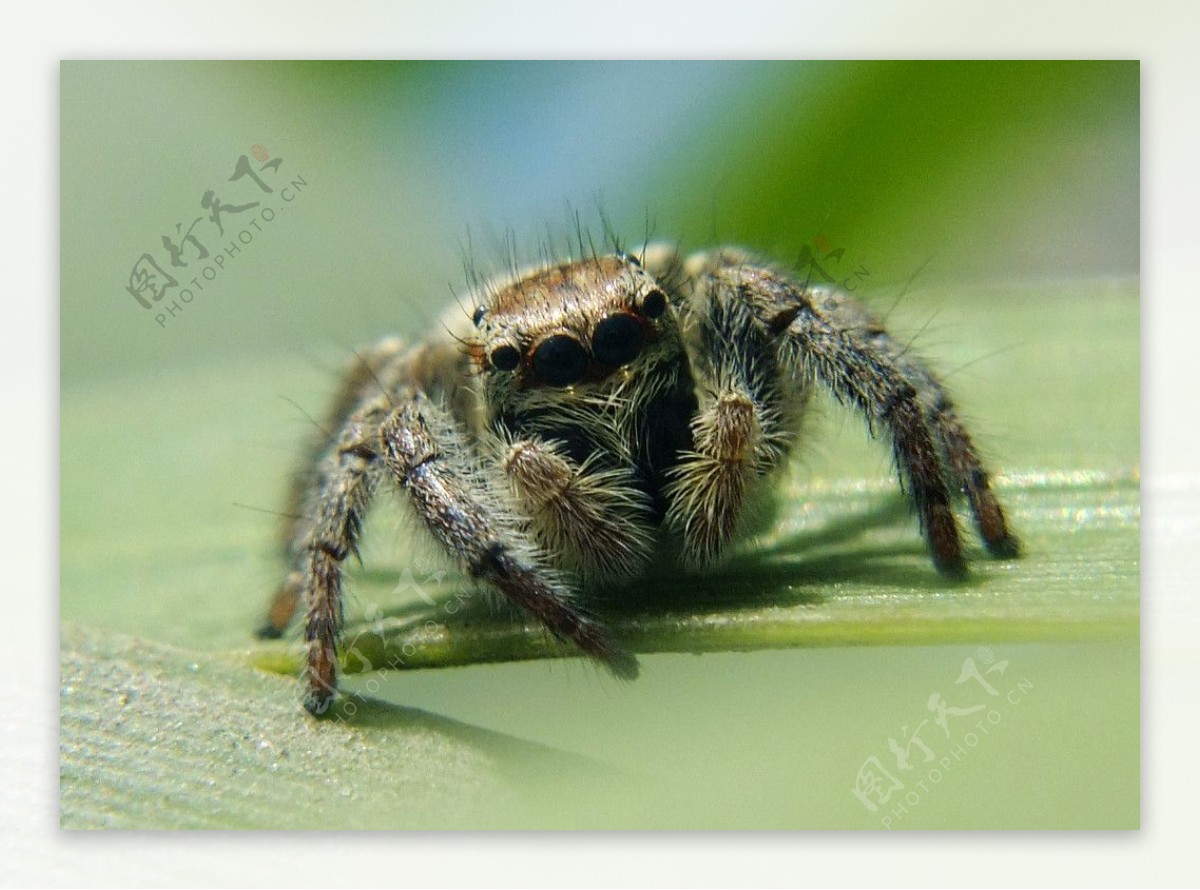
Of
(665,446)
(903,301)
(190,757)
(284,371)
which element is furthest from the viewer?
(284,371)

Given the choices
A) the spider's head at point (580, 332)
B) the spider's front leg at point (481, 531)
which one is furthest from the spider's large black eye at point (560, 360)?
the spider's front leg at point (481, 531)

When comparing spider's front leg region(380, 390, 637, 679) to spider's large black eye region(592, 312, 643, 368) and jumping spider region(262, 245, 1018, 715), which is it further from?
spider's large black eye region(592, 312, 643, 368)

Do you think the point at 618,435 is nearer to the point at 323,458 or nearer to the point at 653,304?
the point at 653,304


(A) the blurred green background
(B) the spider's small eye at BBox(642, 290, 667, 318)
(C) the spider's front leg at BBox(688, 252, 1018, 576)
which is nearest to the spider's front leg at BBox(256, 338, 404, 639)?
(A) the blurred green background

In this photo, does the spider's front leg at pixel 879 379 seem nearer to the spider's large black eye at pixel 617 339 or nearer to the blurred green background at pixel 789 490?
the blurred green background at pixel 789 490
